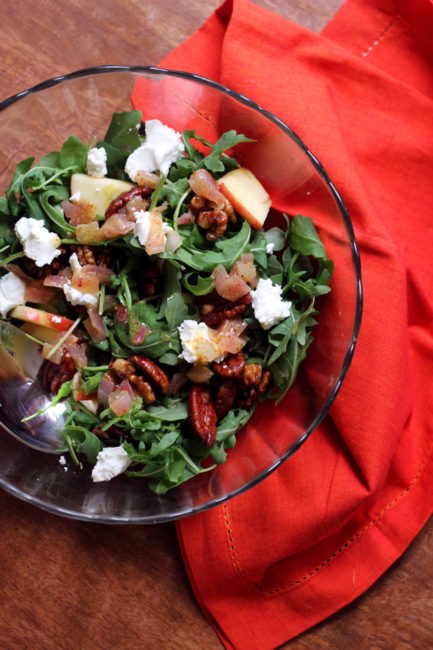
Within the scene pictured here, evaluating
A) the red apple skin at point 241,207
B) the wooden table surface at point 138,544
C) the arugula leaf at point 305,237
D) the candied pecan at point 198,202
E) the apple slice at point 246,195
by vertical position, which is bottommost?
the wooden table surface at point 138,544

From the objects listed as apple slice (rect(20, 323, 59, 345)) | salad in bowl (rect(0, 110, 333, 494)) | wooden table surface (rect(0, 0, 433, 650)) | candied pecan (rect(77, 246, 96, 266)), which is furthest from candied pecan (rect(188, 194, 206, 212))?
wooden table surface (rect(0, 0, 433, 650))

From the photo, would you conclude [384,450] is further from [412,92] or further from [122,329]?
[412,92]

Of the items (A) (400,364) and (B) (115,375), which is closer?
(B) (115,375)

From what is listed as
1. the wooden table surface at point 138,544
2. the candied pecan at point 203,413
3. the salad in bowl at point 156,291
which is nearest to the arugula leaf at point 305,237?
the salad in bowl at point 156,291

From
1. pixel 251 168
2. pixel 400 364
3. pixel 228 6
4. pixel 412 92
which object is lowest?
→ pixel 400 364

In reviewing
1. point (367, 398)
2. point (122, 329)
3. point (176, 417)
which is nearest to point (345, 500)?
point (367, 398)

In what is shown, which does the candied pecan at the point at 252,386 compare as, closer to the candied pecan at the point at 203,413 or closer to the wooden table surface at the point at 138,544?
the candied pecan at the point at 203,413

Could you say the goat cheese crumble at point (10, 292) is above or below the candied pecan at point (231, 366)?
below
